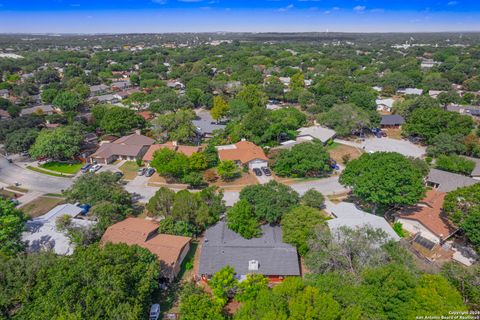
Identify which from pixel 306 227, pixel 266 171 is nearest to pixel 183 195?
pixel 306 227

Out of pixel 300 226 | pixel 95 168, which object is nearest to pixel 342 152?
pixel 300 226

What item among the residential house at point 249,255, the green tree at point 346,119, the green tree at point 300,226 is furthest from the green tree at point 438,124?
the residential house at point 249,255

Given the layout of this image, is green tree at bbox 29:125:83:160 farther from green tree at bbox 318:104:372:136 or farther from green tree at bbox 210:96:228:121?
green tree at bbox 318:104:372:136

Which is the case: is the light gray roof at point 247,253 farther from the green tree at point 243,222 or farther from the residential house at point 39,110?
the residential house at point 39,110

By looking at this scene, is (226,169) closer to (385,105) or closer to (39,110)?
(39,110)

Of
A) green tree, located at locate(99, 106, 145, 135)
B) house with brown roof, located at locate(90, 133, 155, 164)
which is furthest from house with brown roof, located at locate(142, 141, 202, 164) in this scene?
green tree, located at locate(99, 106, 145, 135)
